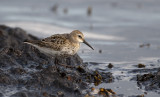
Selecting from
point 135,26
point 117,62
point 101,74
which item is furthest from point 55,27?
point 101,74

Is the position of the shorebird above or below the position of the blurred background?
below

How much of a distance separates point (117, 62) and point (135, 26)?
5879 millimetres

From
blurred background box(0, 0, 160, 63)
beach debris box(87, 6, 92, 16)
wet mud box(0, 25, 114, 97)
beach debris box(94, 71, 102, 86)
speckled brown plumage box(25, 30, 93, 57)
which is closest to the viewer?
wet mud box(0, 25, 114, 97)

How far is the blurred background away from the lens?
11.3 meters

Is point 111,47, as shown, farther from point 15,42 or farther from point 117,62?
point 15,42

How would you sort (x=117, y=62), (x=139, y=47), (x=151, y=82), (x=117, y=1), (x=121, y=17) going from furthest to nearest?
(x=117, y=1) < (x=121, y=17) < (x=139, y=47) < (x=117, y=62) < (x=151, y=82)

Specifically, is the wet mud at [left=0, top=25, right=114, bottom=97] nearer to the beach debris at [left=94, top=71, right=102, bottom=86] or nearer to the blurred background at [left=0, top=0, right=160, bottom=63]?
the beach debris at [left=94, top=71, right=102, bottom=86]

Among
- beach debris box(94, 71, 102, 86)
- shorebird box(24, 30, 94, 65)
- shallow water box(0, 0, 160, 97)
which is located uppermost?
shallow water box(0, 0, 160, 97)

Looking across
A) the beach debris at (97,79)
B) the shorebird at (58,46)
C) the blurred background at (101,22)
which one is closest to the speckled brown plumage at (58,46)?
the shorebird at (58,46)

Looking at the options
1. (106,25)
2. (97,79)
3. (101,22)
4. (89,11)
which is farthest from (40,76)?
(89,11)

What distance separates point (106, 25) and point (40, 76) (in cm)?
915

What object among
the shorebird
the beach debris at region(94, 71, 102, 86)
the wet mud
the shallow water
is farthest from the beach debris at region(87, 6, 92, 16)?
the beach debris at region(94, 71, 102, 86)

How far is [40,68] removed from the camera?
7.81 m

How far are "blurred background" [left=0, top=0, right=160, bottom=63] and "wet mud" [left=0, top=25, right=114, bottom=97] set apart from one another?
78.8 inches
